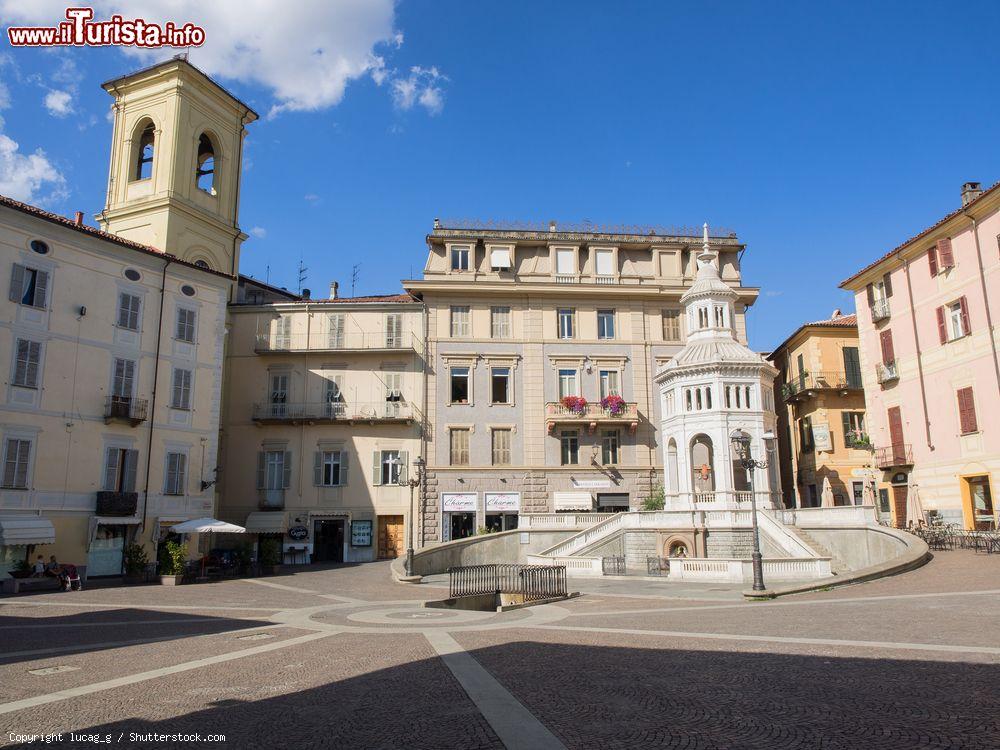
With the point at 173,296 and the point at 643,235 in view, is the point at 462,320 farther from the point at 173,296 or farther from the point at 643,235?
the point at 173,296

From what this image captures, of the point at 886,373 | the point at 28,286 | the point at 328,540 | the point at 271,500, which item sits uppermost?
the point at 28,286

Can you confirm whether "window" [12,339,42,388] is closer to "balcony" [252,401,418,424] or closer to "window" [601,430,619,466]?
"balcony" [252,401,418,424]

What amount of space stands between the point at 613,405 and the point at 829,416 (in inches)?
505

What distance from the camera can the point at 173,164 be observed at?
40.0 meters

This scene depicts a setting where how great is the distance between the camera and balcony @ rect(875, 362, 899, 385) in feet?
115

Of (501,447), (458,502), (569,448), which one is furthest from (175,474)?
(569,448)

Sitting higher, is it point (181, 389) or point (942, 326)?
point (942, 326)

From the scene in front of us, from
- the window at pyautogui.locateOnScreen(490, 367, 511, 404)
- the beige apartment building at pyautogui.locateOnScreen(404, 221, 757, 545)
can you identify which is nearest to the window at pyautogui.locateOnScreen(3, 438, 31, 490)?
the beige apartment building at pyautogui.locateOnScreen(404, 221, 757, 545)

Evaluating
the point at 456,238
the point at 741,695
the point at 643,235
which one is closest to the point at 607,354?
the point at 643,235

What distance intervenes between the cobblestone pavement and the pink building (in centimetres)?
1379

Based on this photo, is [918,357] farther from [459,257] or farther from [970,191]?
[459,257]

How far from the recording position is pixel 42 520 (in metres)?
27.5

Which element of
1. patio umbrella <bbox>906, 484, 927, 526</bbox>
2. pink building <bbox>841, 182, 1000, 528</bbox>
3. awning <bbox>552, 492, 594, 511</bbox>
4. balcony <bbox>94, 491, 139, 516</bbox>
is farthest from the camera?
awning <bbox>552, 492, 594, 511</bbox>

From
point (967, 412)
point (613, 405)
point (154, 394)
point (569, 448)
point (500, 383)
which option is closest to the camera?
point (967, 412)
